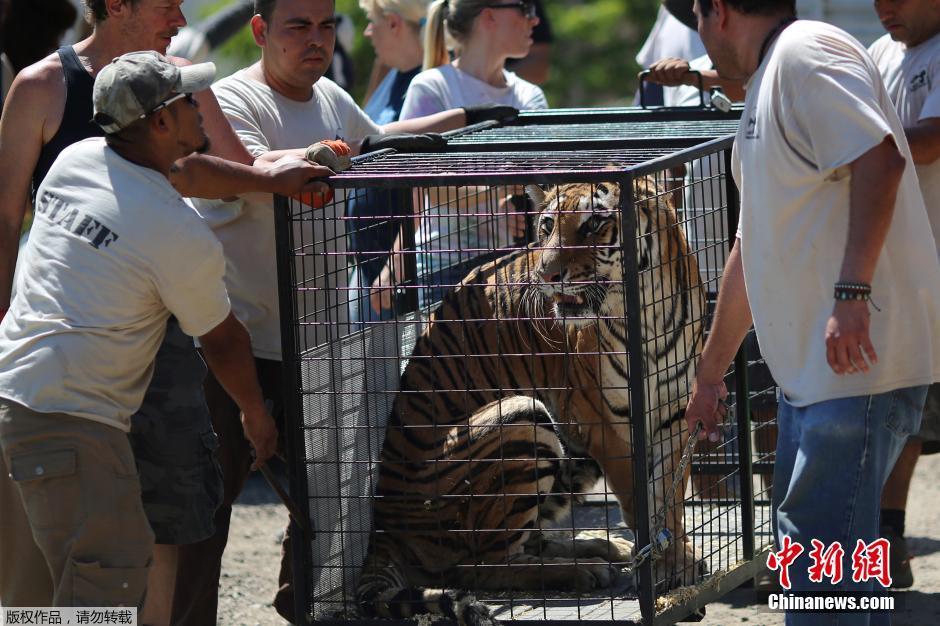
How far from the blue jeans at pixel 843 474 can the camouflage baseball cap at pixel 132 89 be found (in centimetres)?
179

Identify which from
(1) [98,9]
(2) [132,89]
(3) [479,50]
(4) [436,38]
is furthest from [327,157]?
(4) [436,38]

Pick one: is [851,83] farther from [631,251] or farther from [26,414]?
[26,414]

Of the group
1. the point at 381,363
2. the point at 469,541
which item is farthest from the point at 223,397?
the point at 469,541

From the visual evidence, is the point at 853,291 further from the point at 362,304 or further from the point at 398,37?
the point at 398,37

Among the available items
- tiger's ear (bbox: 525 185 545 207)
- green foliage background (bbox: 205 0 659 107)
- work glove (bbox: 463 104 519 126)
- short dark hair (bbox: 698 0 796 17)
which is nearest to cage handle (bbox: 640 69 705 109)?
work glove (bbox: 463 104 519 126)

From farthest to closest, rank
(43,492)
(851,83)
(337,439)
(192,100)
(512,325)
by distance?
(512,325), (337,439), (192,100), (43,492), (851,83)

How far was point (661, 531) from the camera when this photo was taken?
3.80 m

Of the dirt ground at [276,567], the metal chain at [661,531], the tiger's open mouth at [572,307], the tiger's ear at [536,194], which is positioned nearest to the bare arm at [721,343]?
the metal chain at [661,531]

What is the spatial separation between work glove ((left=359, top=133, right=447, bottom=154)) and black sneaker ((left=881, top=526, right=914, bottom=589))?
217cm

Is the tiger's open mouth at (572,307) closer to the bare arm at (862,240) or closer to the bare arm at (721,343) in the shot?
the bare arm at (721,343)

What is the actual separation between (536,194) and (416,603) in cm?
138

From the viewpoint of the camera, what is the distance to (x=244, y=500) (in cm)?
704

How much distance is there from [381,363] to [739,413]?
114 centimetres

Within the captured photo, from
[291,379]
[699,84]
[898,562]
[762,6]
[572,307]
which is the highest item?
[699,84]
